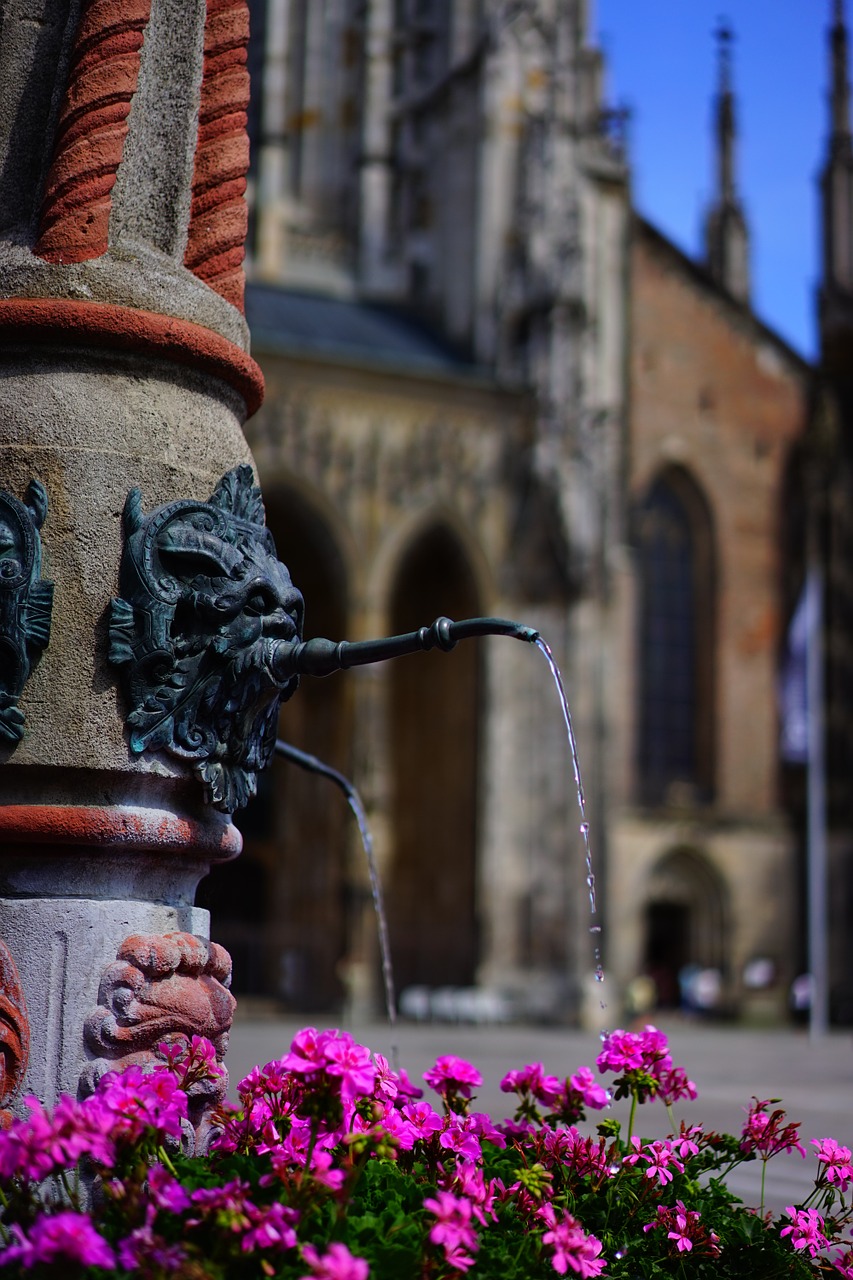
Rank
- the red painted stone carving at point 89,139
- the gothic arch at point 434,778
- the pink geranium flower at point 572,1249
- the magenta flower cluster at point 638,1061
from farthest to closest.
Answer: the gothic arch at point 434,778 → the red painted stone carving at point 89,139 → the magenta flower cluster at point 638,1061 → the pink geranium flower at point 572,1249

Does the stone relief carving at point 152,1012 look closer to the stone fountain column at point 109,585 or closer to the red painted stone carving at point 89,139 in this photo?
the stone fountain column at point 109,585

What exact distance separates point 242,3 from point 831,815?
85.7ft

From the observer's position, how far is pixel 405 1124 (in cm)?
343

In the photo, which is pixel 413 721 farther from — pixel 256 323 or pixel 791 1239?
pixel 791 1239

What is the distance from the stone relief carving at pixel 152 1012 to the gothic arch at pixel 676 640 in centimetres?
2496

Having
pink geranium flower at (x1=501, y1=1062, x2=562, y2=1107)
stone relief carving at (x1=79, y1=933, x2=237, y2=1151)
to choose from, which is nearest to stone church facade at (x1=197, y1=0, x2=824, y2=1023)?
pink geranium flower at (x1=501, y1=1062, x2=562, y2=1107)

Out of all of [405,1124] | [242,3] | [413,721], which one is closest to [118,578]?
[405,1124]

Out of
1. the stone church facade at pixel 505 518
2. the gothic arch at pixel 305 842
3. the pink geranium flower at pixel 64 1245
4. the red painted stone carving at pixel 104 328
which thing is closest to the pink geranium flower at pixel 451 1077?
the pink geranium flower at pixel 64 1245

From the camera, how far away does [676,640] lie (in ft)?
95.7

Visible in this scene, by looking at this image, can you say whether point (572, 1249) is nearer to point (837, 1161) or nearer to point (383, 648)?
point (837, 1161)

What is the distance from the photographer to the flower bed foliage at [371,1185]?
2660 mm

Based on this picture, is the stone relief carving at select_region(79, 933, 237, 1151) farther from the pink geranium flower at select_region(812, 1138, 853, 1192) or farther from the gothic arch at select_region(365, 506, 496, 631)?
the gothic arch at select_region(365, 506, 496, 631)

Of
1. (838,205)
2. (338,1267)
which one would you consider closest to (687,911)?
(838,205)

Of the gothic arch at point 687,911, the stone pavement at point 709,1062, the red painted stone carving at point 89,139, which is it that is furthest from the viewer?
the gothic arch at point 687,911
